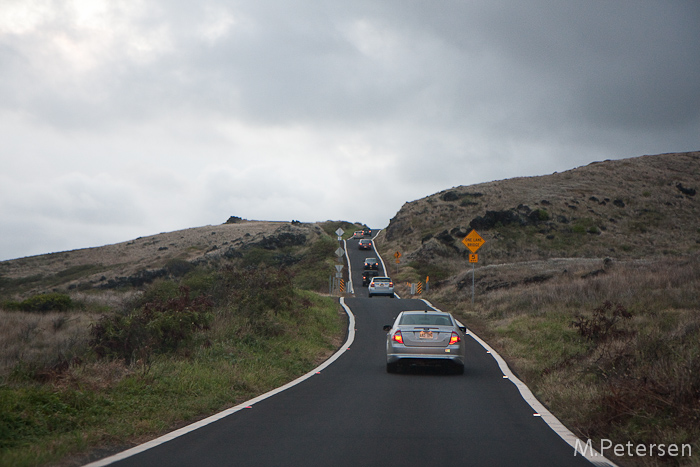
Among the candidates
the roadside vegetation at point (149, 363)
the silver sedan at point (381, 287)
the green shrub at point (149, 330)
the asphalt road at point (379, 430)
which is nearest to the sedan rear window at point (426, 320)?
the asphalt road at point (379, 430)

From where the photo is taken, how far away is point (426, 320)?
1452 cm

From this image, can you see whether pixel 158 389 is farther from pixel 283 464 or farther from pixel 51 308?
pixel 51 308

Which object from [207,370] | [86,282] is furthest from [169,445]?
[86,282]

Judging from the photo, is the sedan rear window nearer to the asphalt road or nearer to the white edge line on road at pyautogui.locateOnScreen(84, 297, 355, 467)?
the asphalt road

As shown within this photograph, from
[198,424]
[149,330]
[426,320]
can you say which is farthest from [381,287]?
[198,424]

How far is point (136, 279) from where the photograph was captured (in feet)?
206

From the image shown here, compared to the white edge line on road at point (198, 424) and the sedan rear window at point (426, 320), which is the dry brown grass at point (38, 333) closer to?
the white edge line on road at point (198, 424)

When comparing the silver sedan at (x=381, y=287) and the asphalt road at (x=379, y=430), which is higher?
the silver sedan at (x=381, y=287)

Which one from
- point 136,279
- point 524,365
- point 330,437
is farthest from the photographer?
point 136,279

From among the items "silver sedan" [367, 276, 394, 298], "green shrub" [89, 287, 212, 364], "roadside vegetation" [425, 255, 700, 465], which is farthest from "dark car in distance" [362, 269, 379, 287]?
"green shrub" [89, 287, 212, 364]

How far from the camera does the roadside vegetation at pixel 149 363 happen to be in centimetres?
698

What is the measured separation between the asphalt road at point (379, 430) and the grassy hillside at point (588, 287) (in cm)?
85

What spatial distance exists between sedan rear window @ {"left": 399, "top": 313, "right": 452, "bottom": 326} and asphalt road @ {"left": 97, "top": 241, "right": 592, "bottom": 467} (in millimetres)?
1531

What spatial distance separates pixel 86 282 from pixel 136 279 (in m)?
5.81
